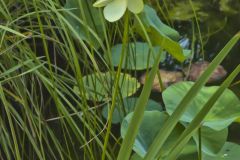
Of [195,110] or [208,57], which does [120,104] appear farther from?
[208,57]

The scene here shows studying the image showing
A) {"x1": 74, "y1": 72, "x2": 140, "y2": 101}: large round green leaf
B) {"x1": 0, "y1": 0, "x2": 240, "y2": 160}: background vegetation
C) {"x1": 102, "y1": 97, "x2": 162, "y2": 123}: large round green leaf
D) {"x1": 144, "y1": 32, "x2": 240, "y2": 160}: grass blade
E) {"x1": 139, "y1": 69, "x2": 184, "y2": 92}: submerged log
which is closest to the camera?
{"x1": 144, "y1": 32, "x2": 240, "y2": 160}: grass blade

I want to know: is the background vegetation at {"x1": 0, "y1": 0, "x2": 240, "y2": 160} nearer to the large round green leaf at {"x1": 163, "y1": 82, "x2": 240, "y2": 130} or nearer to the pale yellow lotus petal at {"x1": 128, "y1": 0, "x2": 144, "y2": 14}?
the large round green leaf at {"x1": 163, "y1": 82, "x2": 240, "y2": 130}

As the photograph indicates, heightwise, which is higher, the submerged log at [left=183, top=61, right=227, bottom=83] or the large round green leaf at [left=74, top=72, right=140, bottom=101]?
the large round green leaf at [left=74, top=72, right=140, bottom=101]

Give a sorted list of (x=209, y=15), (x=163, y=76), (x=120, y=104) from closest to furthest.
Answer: (x=120, y=104) → (x=163, y=76) → (x=209, y=15)

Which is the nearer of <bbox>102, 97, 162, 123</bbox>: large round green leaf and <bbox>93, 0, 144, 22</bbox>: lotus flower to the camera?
<bbox>93, 0, 144, 22</bbox>: lotus flower

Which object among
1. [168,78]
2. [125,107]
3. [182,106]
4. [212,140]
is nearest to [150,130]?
[212,140]

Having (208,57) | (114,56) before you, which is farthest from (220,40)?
(114,56)

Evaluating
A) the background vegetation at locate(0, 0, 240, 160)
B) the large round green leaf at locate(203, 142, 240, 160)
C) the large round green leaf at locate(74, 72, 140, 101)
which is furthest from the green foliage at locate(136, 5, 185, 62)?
the large round green leaf at locate(203, 142, 240, 160)
